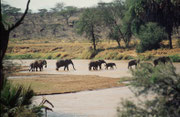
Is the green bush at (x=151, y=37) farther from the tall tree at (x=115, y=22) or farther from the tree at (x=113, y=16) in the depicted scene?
the tree at (x=113, y=16)

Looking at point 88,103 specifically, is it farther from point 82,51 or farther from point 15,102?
point 82,51

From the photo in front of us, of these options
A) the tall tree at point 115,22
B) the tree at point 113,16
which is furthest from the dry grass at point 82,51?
the tree at point 113,16

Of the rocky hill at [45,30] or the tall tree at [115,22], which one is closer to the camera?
the tall tree at [115,22]

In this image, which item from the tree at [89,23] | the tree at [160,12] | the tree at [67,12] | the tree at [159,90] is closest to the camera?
the tree at [159,90]

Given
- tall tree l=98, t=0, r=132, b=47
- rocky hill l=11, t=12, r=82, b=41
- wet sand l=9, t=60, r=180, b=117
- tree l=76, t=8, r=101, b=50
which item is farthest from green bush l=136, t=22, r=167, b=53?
rocky hill l=11, t=12, r=82, b=41

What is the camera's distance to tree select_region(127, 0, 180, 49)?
4369cm

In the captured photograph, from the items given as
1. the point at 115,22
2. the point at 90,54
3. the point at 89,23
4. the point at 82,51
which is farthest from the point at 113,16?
the point at 90,54

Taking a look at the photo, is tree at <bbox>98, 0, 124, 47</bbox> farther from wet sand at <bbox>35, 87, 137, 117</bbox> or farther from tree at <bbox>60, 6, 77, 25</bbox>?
tree at <bbox>60, 6, 77, 25</bbox>

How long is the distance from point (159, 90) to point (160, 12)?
41184 millimetres

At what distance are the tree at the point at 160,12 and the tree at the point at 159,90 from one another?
37785mm

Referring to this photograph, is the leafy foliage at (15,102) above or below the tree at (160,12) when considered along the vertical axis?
below

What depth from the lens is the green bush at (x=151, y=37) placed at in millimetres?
44656

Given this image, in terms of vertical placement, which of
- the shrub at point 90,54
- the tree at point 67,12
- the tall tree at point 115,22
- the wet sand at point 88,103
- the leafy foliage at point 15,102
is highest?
the tree at point 67,12

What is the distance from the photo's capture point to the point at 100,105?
13.7 metres
